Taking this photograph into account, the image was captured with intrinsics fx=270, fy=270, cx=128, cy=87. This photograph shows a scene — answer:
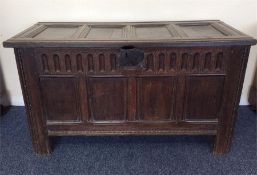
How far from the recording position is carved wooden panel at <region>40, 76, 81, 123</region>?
1384 mm

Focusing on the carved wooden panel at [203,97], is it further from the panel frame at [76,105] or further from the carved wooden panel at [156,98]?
the panel frame at [76,105]

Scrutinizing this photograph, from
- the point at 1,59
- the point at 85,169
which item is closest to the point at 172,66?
the point at 85,169

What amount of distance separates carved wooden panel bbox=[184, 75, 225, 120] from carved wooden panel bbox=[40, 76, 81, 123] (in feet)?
1.93

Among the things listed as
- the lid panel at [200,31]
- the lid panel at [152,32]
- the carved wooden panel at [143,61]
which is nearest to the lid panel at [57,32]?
the carved wooden panel at [143,61]

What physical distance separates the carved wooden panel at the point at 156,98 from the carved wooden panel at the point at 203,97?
8 cm

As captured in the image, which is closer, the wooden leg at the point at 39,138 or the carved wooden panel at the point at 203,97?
the carved wooden panel at the point at 203,97

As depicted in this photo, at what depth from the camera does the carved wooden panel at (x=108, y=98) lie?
1.38 meters

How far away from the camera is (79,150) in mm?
1606

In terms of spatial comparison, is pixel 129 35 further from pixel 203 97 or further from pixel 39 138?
pixel 39 138

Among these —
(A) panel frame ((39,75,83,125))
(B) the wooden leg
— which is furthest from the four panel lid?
(B) the wooden leg

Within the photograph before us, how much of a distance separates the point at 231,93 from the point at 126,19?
0.81 m

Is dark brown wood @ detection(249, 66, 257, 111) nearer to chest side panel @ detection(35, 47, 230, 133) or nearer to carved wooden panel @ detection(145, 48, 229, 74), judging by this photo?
chest side panel @ detection(35, 47, 230, 133)

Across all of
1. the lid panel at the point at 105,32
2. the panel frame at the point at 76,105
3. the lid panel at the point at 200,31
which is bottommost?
the panel frame at the point at 76,105

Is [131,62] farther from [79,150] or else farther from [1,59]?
[1,59]
